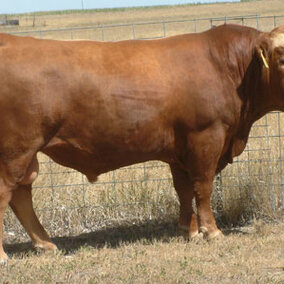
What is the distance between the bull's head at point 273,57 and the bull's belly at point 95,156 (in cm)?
117

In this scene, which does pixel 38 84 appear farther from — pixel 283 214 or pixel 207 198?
pixel 283 214

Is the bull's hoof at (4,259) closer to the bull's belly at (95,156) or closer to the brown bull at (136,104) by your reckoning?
the brown bull at (136,104)

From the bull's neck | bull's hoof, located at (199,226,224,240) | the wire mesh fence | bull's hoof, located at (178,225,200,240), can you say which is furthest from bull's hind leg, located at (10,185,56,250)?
the bull's neck

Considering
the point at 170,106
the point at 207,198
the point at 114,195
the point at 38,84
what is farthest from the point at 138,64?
the point at 114,195

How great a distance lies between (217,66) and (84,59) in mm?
1249

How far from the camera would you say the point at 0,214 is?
619 centimetres

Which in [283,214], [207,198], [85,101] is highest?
[85,101]

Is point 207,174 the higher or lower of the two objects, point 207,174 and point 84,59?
the lower

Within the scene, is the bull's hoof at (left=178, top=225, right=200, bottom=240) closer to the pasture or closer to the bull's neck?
the pasture

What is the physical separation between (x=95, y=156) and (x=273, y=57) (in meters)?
1.89

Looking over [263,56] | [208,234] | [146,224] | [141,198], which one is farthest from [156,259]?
Result: [263,56]

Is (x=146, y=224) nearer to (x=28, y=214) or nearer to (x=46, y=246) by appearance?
(x=46, y=246)

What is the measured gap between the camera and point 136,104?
6.34 meters

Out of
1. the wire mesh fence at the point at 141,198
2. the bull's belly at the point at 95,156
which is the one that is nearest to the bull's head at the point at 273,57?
the wire mesh fence at the point at 141,198
